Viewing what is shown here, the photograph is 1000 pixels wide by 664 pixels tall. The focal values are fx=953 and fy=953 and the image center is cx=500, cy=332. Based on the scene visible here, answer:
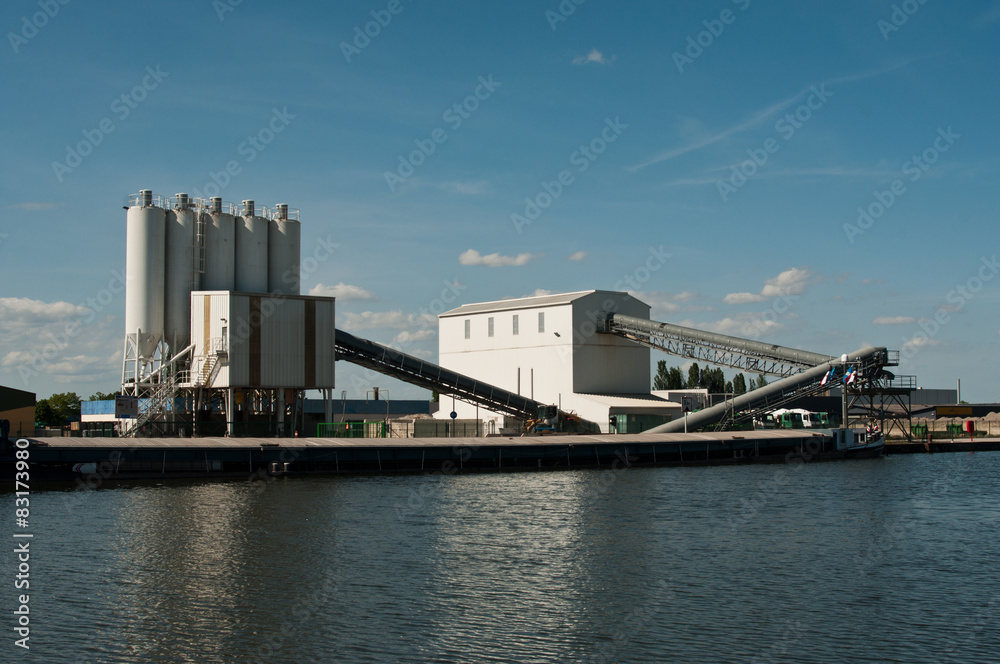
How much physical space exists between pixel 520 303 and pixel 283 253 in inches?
1143

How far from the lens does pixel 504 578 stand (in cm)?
2555

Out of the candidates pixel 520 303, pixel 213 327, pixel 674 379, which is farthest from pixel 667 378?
pixel 213 327

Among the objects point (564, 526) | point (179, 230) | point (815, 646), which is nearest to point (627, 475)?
point (564, 526)

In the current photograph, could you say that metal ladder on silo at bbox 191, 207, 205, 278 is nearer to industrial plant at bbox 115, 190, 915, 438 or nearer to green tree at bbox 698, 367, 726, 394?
industrial plant at bbox 115, 190, 915, 438

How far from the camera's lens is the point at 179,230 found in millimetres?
65438

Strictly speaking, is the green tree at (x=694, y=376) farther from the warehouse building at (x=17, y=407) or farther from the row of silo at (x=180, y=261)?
the warehouse building at (x=17, y=407)

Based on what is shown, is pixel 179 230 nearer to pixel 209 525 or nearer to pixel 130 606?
pixel 209 525

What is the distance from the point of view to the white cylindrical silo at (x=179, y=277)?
64750 mm

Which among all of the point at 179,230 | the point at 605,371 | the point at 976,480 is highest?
the point at 179,230

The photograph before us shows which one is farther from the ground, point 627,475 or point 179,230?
point 179,230

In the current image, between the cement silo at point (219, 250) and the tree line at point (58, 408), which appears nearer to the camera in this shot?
the cement silo at point (219, 250)

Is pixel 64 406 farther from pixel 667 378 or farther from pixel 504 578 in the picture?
pixel 504 578

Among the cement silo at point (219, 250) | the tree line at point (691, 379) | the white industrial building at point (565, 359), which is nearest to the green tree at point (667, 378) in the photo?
the tree line at point (691, 379)

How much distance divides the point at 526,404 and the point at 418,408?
5656 cm
